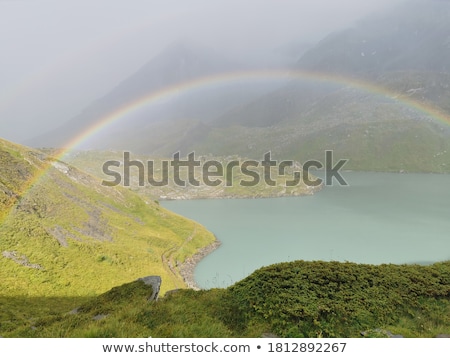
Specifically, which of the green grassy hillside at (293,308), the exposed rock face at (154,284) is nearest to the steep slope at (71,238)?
the exposed rock face at (154,284)

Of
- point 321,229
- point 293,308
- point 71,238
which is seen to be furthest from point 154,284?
point 321,229

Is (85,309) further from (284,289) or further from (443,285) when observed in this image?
(443,285)

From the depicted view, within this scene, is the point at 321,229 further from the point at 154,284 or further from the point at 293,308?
the point at 293,308

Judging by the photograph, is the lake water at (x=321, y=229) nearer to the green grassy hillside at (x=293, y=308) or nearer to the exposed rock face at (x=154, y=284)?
the exposed rock face at (x=154, y=284)

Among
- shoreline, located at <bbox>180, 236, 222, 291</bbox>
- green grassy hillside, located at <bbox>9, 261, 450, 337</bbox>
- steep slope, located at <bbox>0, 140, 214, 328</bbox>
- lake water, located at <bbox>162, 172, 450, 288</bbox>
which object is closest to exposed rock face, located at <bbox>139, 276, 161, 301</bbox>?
green grassy hillside, located at <bbox>9, 261, 450, 337</bbox>

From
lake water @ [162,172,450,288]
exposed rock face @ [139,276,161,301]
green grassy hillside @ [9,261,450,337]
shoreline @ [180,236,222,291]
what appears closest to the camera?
green grassy hillside @ [9,261,450,337]

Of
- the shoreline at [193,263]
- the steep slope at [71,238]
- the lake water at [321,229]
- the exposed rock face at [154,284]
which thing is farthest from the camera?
the lake water at [321,229]

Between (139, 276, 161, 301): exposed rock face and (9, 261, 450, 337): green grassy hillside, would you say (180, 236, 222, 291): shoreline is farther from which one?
(9, 261, 450, 337): green grassy hillside
